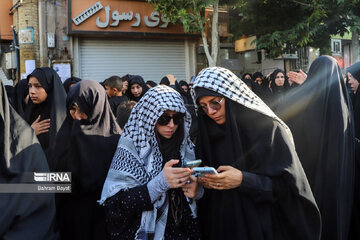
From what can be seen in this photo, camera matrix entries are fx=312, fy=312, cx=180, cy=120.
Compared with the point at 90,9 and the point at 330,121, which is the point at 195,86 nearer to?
the point at 330,121

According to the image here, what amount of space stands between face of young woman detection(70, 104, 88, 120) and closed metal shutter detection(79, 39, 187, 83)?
8.77 m

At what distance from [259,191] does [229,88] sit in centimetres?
62

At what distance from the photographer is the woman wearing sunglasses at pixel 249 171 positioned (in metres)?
1.76

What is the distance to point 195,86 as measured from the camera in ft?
6.36

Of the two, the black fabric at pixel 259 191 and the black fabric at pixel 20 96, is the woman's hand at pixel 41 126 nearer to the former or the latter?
the black fabric at pixel 20 96

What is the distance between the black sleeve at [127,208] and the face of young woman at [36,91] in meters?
1.93

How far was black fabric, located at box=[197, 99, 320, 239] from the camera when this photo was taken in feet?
5.81

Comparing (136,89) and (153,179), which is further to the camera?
(136,89)

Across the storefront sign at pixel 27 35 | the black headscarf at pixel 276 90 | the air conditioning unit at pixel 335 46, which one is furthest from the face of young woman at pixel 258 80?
the storefront sign at pixel 27 35

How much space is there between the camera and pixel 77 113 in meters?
2.62

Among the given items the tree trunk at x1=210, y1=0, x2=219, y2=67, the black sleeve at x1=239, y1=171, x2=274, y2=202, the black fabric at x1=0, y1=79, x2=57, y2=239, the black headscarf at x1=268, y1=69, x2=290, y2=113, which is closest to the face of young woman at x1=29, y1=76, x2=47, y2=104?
the black fabric at x1=0, y1=79, x2=57, y2=239

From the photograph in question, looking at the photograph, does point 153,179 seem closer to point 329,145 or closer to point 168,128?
point 168,128

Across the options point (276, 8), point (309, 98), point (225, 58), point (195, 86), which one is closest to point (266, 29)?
point (276, 8)

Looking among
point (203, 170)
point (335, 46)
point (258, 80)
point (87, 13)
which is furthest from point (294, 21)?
point (203, 170)
